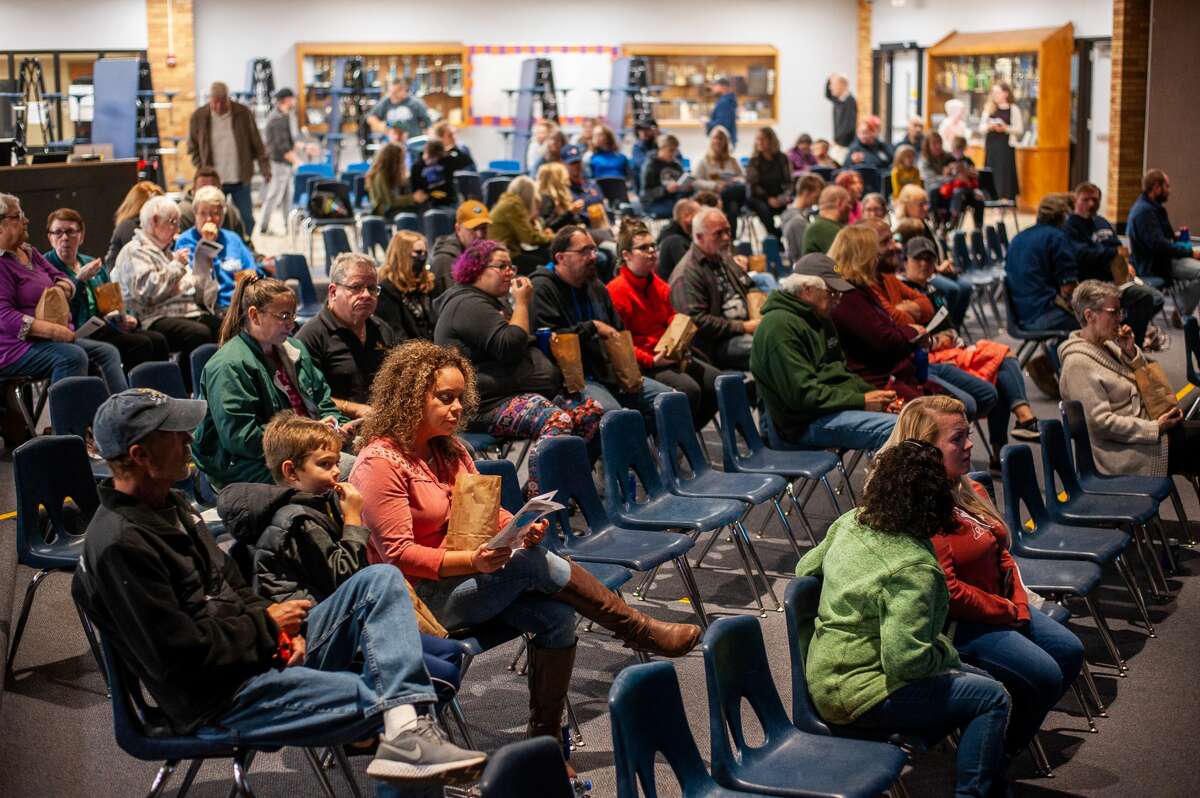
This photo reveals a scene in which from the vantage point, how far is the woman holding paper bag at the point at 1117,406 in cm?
600

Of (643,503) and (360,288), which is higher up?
(360,288)

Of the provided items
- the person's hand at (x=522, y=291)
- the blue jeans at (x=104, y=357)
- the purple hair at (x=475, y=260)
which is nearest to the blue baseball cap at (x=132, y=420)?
the purple hair at (x=475, y=260)

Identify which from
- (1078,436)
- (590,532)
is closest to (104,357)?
(590,532)

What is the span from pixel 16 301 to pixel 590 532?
345cm

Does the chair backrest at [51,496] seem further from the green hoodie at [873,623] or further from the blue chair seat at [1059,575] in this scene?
the blue chair seat at [1059,575]

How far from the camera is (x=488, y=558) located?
3832 millimetres

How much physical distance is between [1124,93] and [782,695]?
506 inches

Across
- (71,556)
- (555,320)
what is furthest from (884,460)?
(555,320)

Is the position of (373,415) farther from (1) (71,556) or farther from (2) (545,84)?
(2) (545,84)

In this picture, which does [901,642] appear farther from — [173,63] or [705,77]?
[705,77]

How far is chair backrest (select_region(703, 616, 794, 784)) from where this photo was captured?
3.29m

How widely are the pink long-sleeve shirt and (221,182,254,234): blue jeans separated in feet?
32.6

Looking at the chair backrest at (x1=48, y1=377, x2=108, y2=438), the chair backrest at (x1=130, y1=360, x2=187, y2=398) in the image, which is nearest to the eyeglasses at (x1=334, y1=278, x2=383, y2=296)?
the chair backrest at (x1=130, y1=360, x2=187, y2=398)

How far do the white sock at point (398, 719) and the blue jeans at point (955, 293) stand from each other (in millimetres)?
6939
